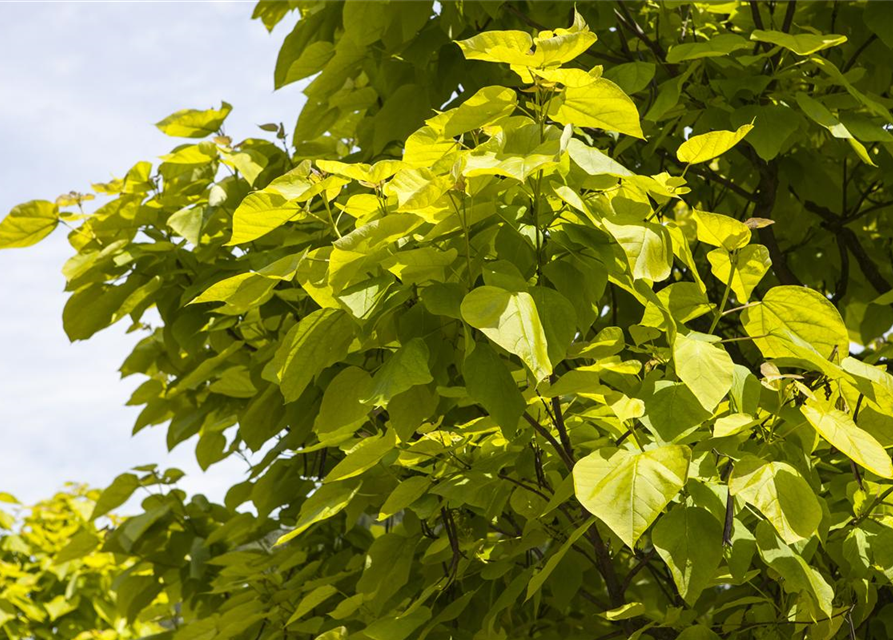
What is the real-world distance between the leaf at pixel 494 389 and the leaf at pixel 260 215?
11.2 inches

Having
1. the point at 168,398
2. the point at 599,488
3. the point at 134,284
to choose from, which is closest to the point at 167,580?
the point at 168,398

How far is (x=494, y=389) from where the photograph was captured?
1.06m

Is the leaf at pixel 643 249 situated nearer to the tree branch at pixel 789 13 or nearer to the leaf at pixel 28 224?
the tree branch at pixel 789 13

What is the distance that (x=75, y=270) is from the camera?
6.68 ft

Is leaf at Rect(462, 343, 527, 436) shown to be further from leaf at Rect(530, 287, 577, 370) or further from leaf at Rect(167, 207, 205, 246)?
leaf at Rect(167, 207, 205, 246)

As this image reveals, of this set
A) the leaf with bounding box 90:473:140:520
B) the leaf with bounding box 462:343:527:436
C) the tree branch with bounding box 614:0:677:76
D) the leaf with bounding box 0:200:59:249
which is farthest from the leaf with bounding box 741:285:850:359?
the leaf with bounding box 90:473:140:520

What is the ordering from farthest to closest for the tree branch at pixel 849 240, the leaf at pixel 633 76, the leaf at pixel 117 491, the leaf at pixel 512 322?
the leaf at pixel 117 491 < the tree branch at pixel 849 240 < the leaf at pixel 633 76 < the leaf at pixel 512 322

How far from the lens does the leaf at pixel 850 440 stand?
1.00 m

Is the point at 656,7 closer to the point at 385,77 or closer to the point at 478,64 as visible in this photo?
the point at 478,64

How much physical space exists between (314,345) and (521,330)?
0.29m

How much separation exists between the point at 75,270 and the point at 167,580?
1012mm

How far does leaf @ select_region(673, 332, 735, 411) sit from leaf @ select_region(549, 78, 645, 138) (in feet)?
0.83

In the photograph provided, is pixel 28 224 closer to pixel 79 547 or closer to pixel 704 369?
pixel 79 547

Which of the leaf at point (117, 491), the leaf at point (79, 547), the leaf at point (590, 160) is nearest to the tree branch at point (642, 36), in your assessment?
the leaf at point (590, 160)
